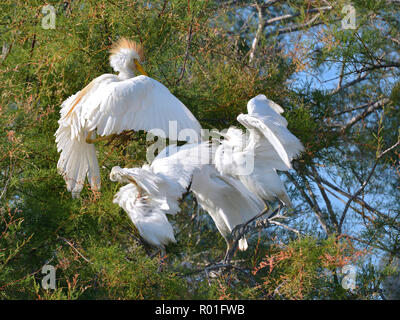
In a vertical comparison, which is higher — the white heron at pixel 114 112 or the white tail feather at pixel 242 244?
the white heron at pixel 114 112

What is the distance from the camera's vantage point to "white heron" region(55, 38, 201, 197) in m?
2.46

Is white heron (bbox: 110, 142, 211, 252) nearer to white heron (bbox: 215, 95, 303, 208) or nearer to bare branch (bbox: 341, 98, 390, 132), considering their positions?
white heron (bbox: 215, 95, 303, 208)

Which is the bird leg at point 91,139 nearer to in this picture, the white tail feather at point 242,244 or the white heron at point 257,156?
the white heron at point 257,156

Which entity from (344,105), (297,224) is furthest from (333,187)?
(344,105)

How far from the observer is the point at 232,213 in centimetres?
271

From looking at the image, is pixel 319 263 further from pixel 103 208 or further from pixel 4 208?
pixel 4 208

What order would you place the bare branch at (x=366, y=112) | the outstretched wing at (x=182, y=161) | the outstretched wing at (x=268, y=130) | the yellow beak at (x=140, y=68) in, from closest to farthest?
1. the outstretched wing at (x=268, y=130)
2. the outstretched wing at (x=182, y=161)
3. the yellow beak at (x=140, y=68)
4. the bare branch at (x=366, y=112)

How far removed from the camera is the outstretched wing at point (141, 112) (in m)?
2.45

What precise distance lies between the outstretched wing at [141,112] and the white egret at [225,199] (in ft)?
0.65

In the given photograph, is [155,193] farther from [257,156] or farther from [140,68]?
[140,68]

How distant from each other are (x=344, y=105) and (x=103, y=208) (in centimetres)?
139

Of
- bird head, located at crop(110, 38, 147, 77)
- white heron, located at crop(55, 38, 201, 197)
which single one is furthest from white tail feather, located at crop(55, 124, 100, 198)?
bird head, located at crop(110, 38, 147, 77)

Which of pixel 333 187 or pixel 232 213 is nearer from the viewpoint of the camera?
pixel 232 213

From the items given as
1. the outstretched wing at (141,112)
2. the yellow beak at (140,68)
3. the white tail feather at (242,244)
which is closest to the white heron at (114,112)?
the outstretched wing at (141,112)
